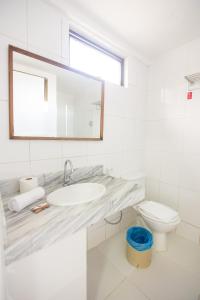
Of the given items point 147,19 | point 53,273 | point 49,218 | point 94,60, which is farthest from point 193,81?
point 53,273

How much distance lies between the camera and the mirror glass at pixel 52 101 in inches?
41.8

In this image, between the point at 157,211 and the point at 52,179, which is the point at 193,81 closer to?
the point at 157,211

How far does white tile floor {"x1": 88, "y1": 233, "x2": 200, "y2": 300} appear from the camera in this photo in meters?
1.18

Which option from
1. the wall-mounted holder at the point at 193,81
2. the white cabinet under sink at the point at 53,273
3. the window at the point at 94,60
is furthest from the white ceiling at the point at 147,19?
the white cabinet under sink at the point at 53,273

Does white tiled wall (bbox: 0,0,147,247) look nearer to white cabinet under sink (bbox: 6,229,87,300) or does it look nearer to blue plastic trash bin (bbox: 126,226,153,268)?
blue plastic trash bin (bbox: 126,226,153,268)

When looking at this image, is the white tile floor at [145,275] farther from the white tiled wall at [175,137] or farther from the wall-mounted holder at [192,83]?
the wall-mounted holder at [192,83]

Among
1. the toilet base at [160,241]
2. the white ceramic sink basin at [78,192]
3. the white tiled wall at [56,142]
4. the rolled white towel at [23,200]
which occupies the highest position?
the white tiled wall at [56,142]

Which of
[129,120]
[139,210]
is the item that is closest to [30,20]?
[129,120]

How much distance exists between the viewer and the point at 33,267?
685 millimetres

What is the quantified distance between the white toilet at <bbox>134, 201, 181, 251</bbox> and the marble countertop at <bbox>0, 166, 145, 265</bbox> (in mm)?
524

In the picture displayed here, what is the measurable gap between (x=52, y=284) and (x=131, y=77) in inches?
82.4

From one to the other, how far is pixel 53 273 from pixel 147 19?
2.04m

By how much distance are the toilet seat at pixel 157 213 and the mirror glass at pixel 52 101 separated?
3.09ft

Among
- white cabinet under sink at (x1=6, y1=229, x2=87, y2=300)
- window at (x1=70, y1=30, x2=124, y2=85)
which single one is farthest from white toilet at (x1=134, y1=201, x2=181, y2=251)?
window at (x1=70, y1=30, x2=124, y2=85)
